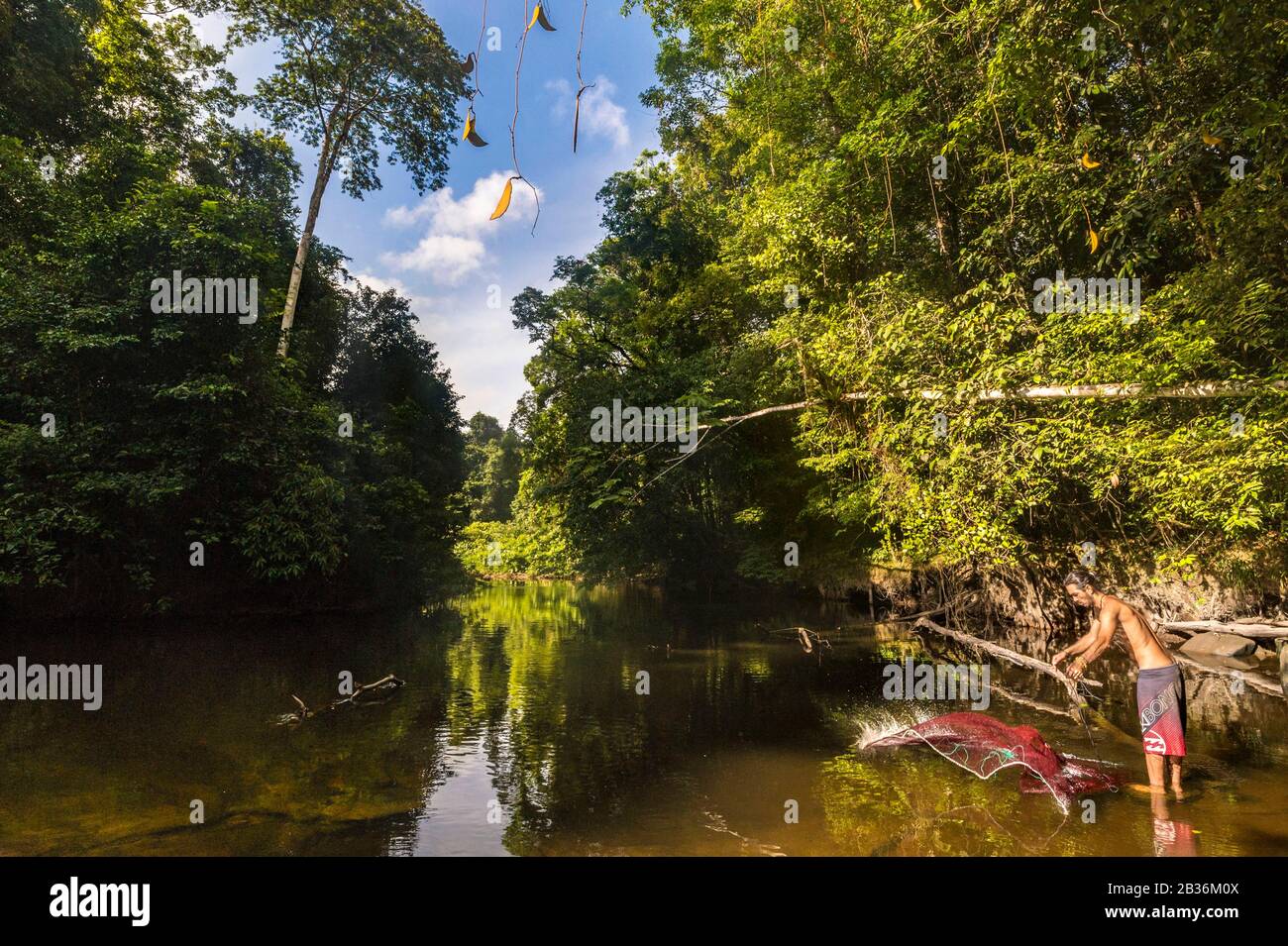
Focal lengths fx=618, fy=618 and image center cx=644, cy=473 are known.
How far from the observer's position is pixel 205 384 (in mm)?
14664

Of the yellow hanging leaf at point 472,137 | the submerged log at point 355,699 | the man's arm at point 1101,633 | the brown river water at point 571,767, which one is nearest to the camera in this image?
the yellow hanging leaf at point 472,137

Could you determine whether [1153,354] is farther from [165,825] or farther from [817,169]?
[165,825]

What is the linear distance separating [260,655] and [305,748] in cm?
773

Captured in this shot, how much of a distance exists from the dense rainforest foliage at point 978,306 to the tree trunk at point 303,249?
337 inches

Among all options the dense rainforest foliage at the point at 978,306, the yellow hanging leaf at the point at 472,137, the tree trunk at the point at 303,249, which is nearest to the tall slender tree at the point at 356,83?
the tree trunk at the point at 303,249

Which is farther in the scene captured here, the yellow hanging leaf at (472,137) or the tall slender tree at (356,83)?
the tall slender tree at (356,83)

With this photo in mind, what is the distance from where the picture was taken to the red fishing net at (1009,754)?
5.84 m

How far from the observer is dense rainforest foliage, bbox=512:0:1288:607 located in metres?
8.71

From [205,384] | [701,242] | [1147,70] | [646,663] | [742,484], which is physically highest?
[701,242]

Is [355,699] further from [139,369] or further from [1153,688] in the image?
[139,369]

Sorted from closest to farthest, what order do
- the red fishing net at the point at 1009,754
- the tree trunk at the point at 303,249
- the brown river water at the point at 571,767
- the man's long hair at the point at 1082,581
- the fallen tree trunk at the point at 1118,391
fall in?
the brown river water at the point at 571,767 → the red fishing net at the point at 1009,754 → the man's long hair at the point at 1082,581 → the fallen tree trunk at the point at 1118,391 → the tree trunk at the point at 303,249

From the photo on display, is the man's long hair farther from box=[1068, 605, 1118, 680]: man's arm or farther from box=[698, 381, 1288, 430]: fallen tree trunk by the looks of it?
box=[698, 381, 1288, 430]: fallen tree trunk

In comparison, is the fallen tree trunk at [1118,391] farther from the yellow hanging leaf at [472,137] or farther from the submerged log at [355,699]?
the submerged log at [355,699]
